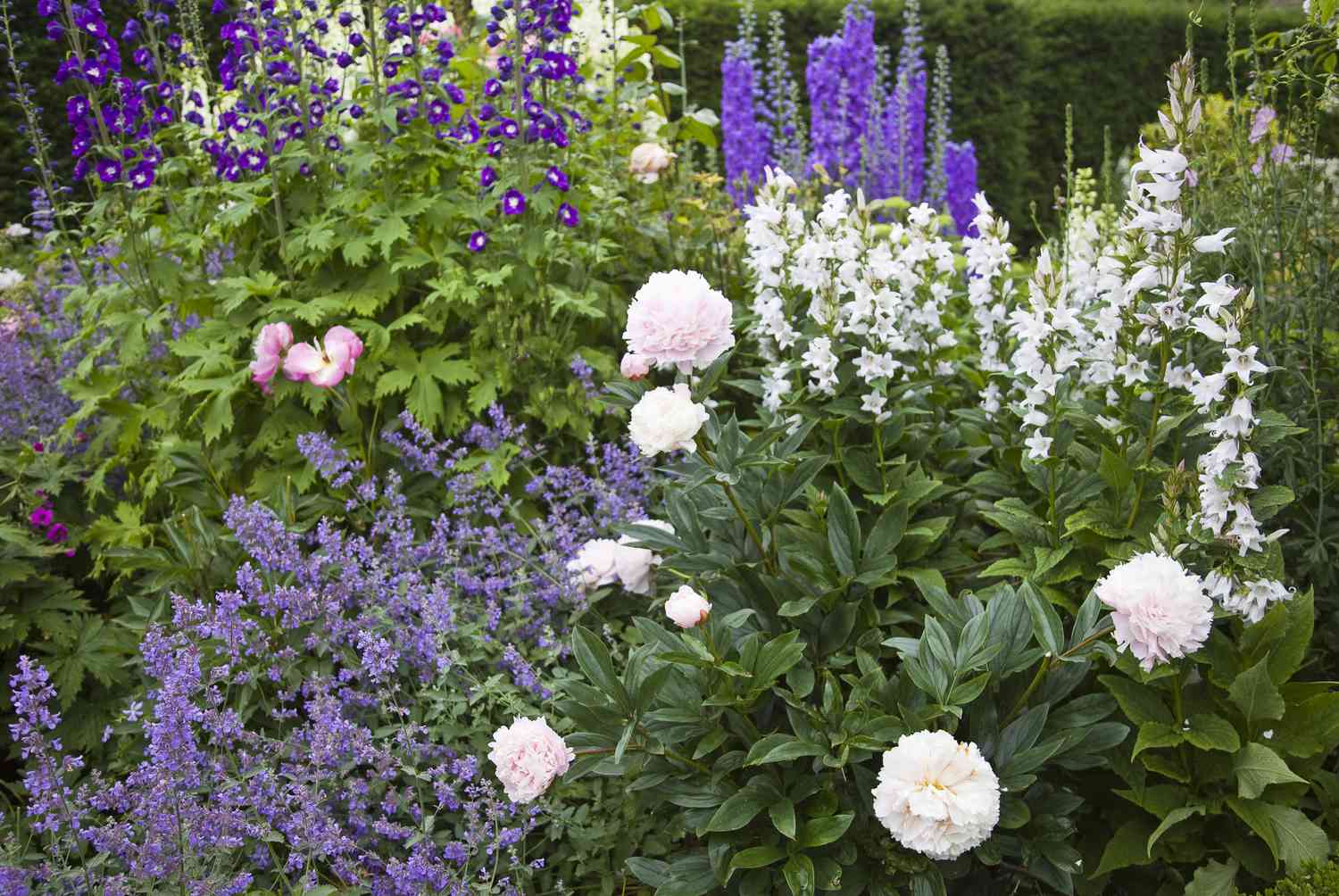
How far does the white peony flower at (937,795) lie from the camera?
5.73ft

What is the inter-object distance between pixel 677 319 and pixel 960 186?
5.29m

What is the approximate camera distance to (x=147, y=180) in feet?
11.4

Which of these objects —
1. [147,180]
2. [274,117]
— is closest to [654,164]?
[274,117]

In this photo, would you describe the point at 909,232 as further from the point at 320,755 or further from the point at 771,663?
the point at 320,755

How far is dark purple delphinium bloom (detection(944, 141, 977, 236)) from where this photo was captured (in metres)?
6.65

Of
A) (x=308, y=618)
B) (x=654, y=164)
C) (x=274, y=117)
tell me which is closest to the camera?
(x=308, y=618)

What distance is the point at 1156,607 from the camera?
5.66 feet

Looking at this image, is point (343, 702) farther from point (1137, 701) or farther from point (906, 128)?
point (906, 128)

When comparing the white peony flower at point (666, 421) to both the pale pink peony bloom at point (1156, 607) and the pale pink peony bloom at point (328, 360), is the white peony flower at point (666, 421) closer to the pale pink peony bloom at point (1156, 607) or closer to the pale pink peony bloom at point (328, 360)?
the pale pink peony bloom at point (1156, 607)

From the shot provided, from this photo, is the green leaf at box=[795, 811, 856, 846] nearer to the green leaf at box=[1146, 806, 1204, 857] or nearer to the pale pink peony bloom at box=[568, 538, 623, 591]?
the green leaf at box=[1146, 806, 1204, 857]

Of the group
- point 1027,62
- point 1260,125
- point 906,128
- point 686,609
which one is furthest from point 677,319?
point 1027,62

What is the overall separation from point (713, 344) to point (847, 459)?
2.26 ft

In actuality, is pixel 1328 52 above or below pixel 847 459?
above

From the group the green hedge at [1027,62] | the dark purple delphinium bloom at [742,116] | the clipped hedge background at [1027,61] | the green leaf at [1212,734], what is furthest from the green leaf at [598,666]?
the green hedge at [1027,62]
